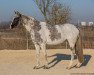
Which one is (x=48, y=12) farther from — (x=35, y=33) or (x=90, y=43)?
(x=35, y=33)

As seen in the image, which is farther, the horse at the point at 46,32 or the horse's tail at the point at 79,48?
the horse's tail at the point at 79,48

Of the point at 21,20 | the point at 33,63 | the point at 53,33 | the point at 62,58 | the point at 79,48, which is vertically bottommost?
the point at 33,63

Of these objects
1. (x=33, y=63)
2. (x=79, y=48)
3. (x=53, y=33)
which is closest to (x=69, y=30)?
(x=53, y=33)

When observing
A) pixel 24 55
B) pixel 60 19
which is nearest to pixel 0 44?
pixel 24 55

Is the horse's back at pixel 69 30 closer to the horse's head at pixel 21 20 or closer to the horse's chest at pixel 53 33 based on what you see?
the horse's chest at pixel 53 33

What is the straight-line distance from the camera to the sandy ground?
34.9 feet

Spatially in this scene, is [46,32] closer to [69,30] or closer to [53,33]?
[53,33]

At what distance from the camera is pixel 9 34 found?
23125 mm

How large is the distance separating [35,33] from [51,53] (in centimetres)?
379

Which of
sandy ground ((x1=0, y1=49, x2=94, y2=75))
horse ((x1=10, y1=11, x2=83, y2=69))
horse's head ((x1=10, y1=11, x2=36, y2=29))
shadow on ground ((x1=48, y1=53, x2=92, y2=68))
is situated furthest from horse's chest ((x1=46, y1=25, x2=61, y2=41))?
shadow on ground ((x1=48, y1=53, x2=92, y2=68))

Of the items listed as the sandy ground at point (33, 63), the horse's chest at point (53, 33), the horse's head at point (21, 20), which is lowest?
the sandy ground at point (33, 63)

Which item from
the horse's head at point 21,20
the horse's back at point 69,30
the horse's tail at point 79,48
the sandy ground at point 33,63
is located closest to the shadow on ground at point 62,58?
the sandy ground at point 33,63

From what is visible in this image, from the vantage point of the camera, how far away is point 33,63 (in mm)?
12477

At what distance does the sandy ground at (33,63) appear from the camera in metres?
10.6
